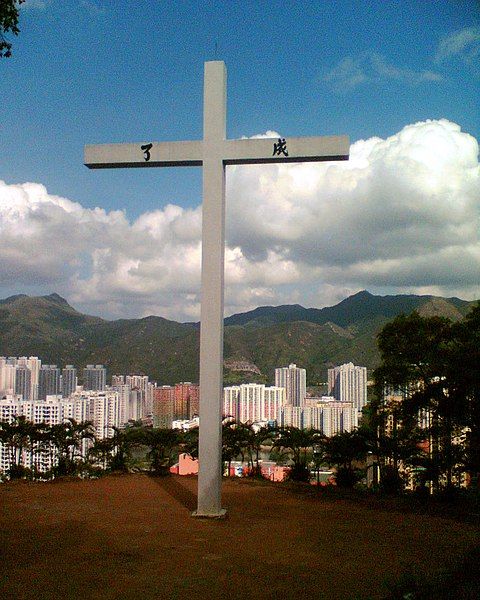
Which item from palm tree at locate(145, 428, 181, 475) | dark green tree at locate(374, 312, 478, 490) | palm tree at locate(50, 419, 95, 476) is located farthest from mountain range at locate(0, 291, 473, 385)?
dark green tree at locate(374, 312, 478, 490)

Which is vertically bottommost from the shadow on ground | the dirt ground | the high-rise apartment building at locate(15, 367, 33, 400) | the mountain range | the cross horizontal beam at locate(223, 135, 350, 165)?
the shadow on ground

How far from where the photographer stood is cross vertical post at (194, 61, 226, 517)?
643 centimetres

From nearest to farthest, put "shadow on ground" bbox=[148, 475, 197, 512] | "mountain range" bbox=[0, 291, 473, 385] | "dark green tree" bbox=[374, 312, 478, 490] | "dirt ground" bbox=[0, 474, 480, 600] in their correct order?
"dirt ground" bbox=[0, 474, 480, 600], "shadow on ground" bbox=[148, 475, 197, 512], "dark green tree" bbox=[374, 312, 478, 490], "mountain range" bbox=[0, 291, 473, 385]

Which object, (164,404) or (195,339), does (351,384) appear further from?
(195,339)

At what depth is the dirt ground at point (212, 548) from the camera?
12.1 feet

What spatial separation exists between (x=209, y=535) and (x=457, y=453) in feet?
14.2

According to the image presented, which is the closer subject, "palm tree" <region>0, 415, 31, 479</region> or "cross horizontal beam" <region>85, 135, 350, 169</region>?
"cross horizontal beam" <region>85, 135, 350, 169</region>

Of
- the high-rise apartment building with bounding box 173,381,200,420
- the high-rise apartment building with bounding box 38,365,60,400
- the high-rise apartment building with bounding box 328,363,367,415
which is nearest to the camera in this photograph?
the high-rise apartment building with bounding box 328,363,367,415

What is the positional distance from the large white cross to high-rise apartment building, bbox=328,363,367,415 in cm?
1205

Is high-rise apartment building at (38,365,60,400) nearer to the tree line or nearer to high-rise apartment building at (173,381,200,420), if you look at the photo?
high-rise apartment building at (173,381,200,420)

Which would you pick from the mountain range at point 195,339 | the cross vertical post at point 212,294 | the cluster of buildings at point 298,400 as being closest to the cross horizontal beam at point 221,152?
the cross vertical post at point 212,294

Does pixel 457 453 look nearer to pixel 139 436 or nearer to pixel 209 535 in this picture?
pixel 209 535

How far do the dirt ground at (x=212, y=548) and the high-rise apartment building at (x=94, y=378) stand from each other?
1533 centimetres

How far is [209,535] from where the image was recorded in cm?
545
